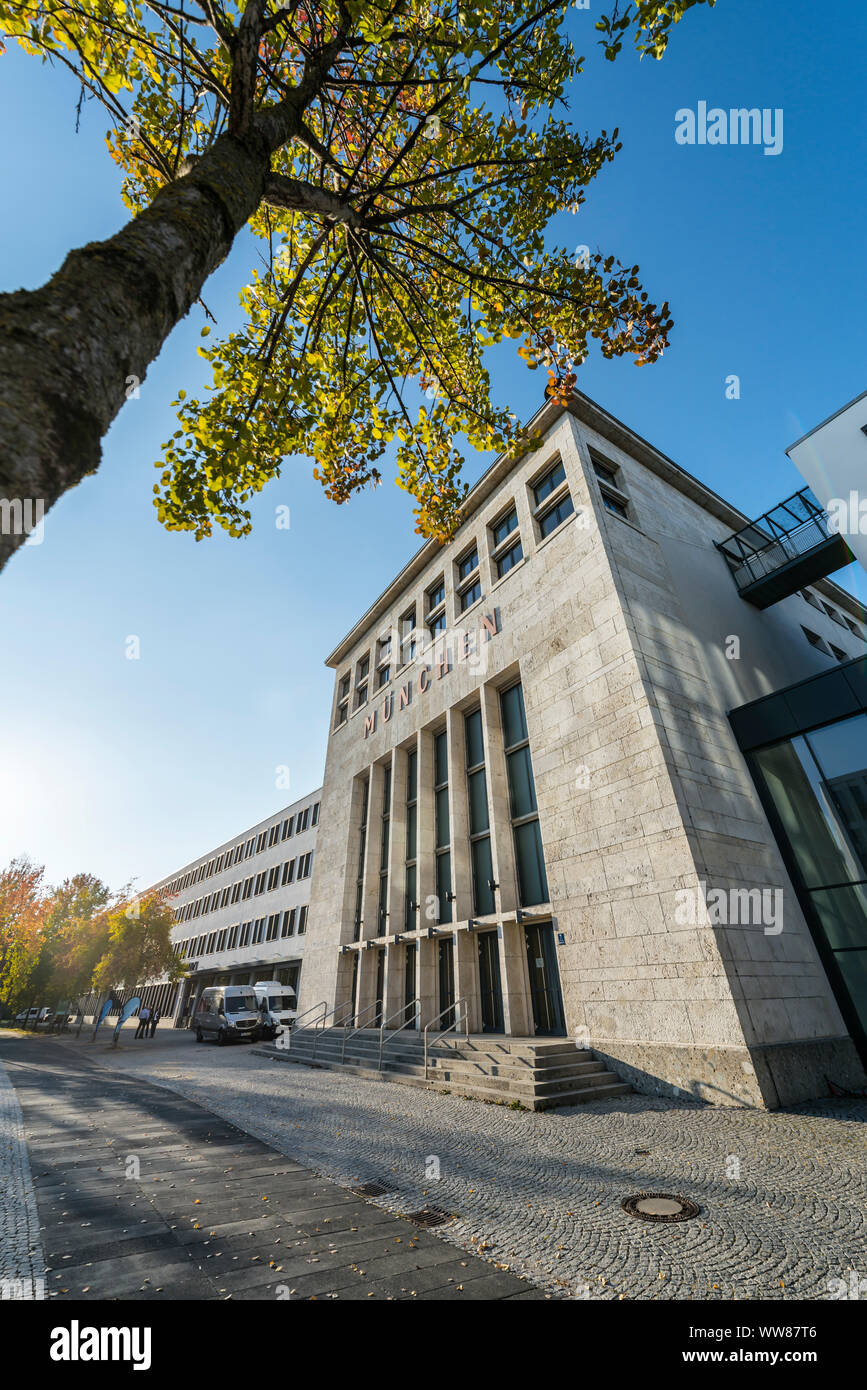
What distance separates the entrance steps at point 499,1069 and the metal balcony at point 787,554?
14.9 m

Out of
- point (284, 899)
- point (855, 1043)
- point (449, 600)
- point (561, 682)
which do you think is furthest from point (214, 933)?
point (855, 1043)

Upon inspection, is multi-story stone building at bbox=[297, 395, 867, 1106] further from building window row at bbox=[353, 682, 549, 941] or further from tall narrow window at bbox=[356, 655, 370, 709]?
tall narrow window at bbox=[356, 655, 370, 709]

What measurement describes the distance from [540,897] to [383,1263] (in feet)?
37.2

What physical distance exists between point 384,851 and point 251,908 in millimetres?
21355

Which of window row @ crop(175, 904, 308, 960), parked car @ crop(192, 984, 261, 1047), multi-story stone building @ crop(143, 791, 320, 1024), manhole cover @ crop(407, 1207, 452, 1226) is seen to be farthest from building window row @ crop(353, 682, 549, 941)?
window row @ crop(175, 904, 308, 960)

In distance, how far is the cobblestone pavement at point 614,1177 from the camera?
3.70 metres

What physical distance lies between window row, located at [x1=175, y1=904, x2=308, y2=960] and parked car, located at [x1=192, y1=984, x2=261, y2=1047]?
4853 mm

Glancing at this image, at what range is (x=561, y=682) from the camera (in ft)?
45.9

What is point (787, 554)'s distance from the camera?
17.1m

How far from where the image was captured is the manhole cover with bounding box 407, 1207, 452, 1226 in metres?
4.50

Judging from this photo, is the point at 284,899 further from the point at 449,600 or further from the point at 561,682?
the point at 561,682

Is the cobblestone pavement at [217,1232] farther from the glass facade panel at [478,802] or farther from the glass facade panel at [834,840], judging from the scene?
the glass facade panel at [478,802]

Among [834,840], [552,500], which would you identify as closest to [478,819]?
[834,840]

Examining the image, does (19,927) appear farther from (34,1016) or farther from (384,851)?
(384,851)
